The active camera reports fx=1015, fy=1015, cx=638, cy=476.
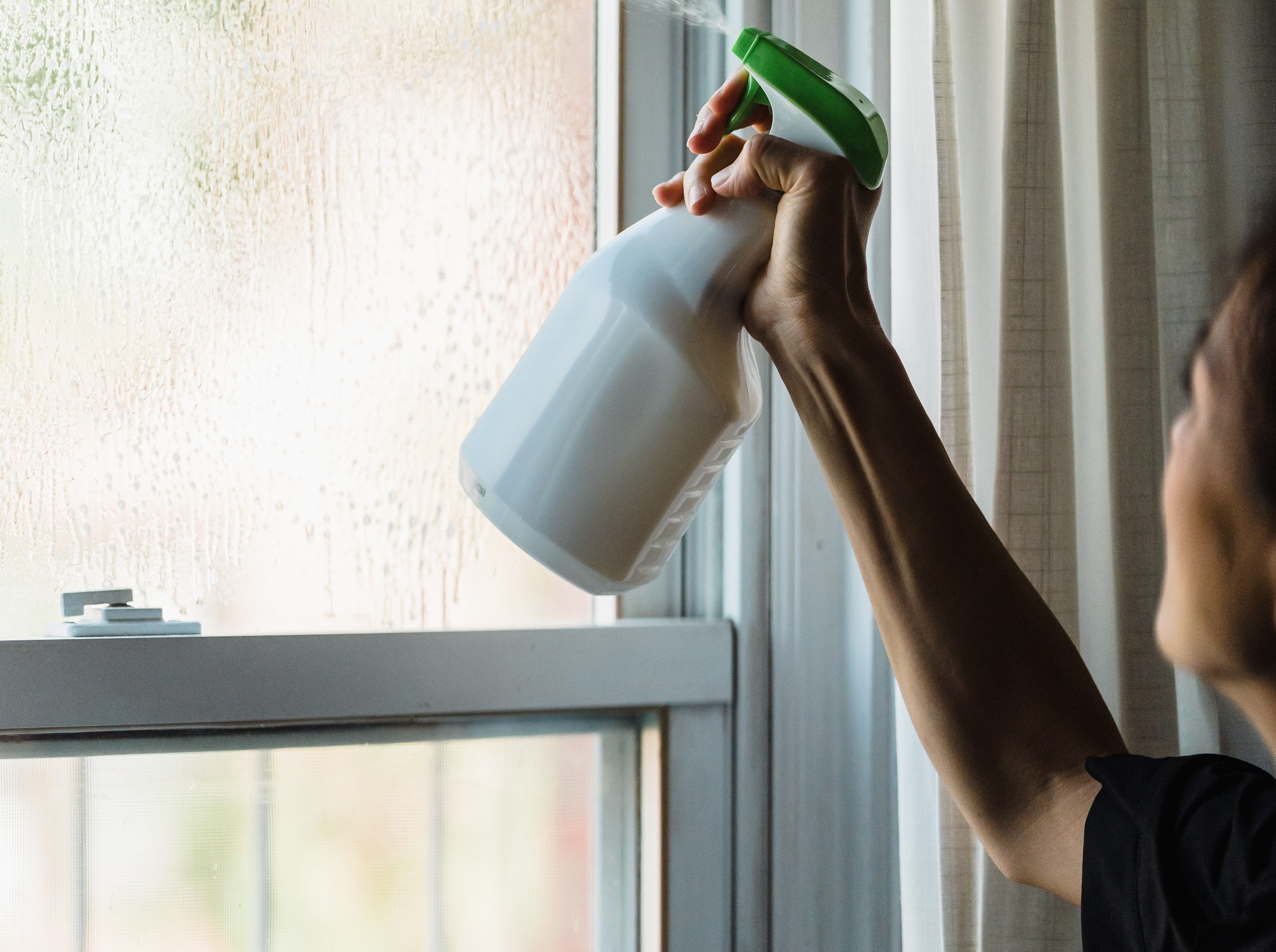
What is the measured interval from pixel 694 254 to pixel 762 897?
63 centimetres

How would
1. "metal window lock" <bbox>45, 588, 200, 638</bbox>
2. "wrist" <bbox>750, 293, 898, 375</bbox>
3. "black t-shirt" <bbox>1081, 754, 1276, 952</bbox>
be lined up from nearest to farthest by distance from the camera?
1. "black t-shirt" <bbox>1081, 754, 1276, 952</bbox>
2. "wrist" <bbox>750, 293, 898, 375</bbox>
3. "metal window lock" <bbox>45, 588, 200, 638</bbox>

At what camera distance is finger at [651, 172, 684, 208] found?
24.8 inches

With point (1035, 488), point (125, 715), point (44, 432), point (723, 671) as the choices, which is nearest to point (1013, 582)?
point (1035, 488)

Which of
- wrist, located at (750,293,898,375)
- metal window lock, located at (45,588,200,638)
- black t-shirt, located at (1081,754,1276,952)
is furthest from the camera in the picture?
metal window lock, located at (45,588,200,638)

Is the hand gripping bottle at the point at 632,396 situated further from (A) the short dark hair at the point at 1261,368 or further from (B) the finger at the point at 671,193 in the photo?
(A) the short dark hair at the point at 1261,368

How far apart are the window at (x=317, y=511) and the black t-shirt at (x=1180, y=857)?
376mm

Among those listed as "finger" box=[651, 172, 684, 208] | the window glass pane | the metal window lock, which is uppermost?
"finger" box=[651, 172, 684, 208]

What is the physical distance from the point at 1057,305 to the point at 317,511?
661mm

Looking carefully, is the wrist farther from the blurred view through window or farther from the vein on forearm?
the blurred view through window

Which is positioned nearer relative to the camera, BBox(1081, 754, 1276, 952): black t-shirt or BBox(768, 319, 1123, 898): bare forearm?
BBox(1081, 754, 1276, 952): black t-shirt

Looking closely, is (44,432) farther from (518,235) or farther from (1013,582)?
(1013,582)

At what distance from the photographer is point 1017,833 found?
2.31 ft

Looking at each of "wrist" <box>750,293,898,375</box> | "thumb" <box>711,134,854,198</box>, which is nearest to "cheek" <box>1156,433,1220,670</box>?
"wrist" <box>750,293,898,375</box>

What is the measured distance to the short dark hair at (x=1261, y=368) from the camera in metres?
0.70
